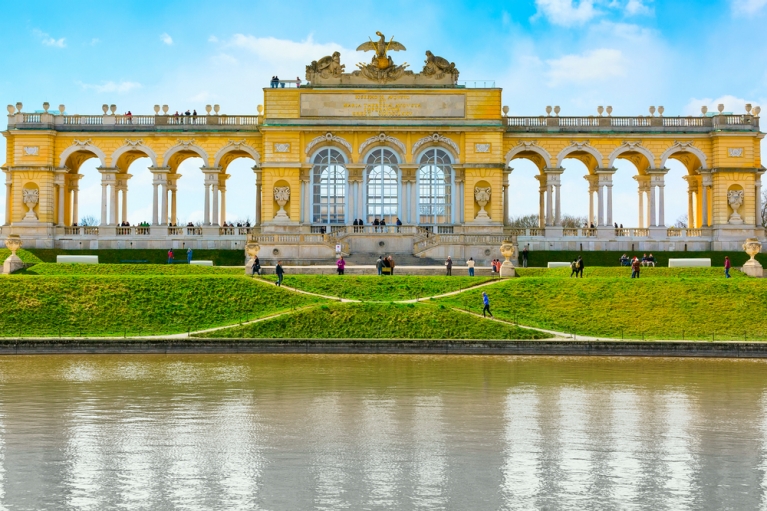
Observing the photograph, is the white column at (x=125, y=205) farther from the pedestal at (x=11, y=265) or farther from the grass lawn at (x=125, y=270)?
the pedestal at (x=11, y=265)

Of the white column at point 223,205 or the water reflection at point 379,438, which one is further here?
the white column at point 223,205

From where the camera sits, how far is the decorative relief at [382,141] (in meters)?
60.9

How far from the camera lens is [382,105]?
6144 centimetres

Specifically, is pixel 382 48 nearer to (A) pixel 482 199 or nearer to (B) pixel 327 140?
(B) pixel 327 140

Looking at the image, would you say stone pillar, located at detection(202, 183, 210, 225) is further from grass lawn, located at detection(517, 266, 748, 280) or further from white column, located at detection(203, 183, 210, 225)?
grass lawn, located at detection(517, 266, 748, 280)

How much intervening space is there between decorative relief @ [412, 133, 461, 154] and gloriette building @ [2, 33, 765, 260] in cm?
8

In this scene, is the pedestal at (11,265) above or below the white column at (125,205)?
below

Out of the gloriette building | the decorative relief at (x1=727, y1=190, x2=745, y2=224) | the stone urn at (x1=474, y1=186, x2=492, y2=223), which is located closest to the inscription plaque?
the gloriette building

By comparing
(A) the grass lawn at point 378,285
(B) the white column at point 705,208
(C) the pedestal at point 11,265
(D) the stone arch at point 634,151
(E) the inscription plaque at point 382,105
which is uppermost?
(E) the inscription plaque at point 382,105

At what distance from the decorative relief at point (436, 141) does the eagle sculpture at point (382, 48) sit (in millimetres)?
5783

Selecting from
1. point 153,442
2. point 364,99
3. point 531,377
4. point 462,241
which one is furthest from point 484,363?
point 364,99

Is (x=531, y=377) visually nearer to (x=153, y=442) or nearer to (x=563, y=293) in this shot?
(x=153, y=442)

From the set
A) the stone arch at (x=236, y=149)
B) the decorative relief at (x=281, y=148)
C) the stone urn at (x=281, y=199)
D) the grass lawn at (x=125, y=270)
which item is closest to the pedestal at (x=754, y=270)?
the grass lawn at (x=125, y=270)

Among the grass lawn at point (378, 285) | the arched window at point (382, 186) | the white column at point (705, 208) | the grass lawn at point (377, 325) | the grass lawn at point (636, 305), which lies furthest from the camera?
the white column at point (705, 208)
